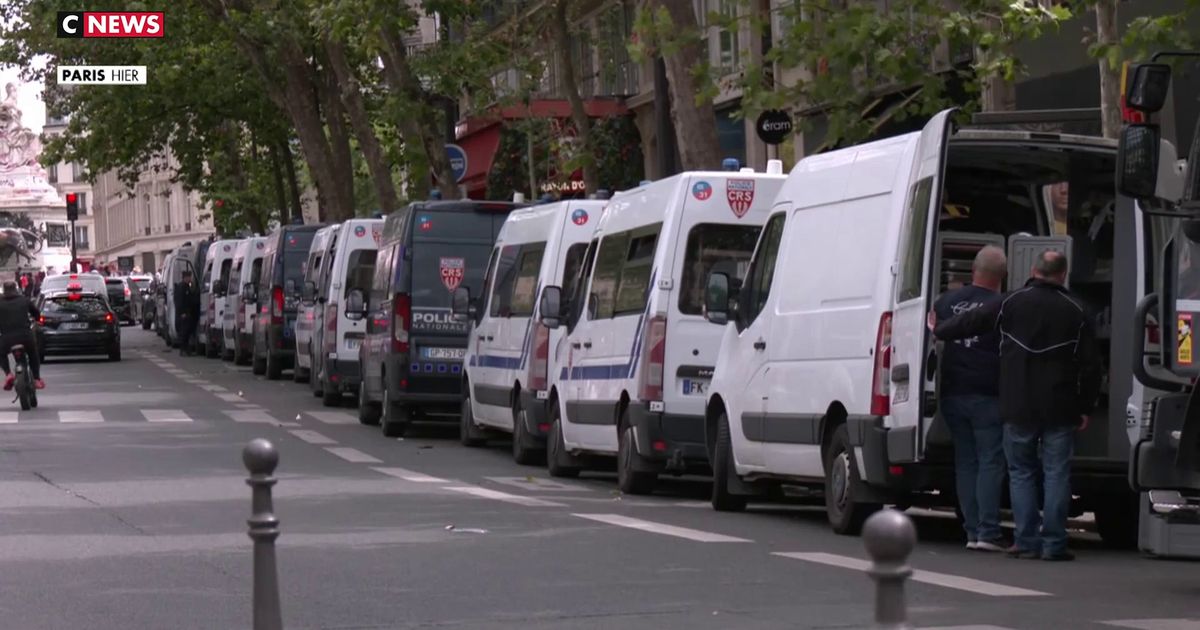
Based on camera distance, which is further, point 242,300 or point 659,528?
point 242,300

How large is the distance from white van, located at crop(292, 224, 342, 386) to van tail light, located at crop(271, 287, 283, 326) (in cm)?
118

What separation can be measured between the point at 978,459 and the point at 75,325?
1373 inches

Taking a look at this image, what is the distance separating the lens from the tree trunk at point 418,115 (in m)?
36.2

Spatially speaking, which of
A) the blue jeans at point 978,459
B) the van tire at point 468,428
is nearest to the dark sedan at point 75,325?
the van tire at point 468,428

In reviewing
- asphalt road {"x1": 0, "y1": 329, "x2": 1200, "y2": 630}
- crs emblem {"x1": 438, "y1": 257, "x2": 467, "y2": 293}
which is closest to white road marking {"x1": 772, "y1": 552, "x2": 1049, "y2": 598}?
asphalt road {"x1": 0, "y1": 329, "x2": 1200, "y2": 630}

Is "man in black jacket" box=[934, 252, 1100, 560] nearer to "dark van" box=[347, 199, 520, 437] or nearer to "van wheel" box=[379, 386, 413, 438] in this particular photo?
"dark van" box=[347, 199, 520, 437]

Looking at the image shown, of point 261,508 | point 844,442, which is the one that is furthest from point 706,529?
point 261,508

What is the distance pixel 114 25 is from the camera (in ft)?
169

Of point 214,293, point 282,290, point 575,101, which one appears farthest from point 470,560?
point 214,293

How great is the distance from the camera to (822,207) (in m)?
14.5

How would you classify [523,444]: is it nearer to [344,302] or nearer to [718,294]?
[718,294]

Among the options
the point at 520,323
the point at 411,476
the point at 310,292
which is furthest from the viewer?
the point at 310,292

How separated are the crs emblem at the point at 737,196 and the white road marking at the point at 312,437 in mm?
8050

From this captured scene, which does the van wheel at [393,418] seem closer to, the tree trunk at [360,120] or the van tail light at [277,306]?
the van tail light at [277,306]
